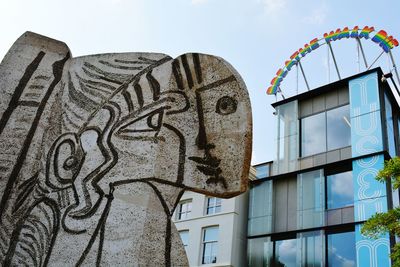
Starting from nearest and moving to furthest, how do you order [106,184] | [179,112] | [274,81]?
[106,184] → [179,112] → [274,81]

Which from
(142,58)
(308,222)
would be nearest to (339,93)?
(308,222)

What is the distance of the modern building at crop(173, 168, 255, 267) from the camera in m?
23.7

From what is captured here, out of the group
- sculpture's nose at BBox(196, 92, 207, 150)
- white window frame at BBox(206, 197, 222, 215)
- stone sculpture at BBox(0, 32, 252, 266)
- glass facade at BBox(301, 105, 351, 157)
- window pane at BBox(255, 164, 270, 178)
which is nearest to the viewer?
stone sculpture at BBox(0, 32, 252, 266)

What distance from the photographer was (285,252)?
901 inches

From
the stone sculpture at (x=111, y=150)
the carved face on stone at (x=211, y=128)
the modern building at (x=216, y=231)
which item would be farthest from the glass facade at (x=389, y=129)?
the stone sculpture at (x=111, y=150)

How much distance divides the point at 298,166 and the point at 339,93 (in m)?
3.81

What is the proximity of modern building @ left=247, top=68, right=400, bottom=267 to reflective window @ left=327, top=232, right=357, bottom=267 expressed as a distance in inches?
1.5

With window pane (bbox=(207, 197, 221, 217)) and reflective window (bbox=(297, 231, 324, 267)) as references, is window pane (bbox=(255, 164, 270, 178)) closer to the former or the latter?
window pane (bbox=(207, 197, 221, 217))

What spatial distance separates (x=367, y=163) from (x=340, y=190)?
167 centimetres

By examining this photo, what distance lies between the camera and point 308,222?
22.4 meters

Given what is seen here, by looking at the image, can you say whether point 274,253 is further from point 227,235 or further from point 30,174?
point 30,174

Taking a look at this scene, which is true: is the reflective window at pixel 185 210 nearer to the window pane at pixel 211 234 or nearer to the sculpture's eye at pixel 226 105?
the window pane at pixel 211 234

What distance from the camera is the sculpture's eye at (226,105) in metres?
4.87

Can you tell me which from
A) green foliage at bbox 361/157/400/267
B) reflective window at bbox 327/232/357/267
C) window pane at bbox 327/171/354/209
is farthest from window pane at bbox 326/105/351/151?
green foliage at bbox 361/157/400/267
